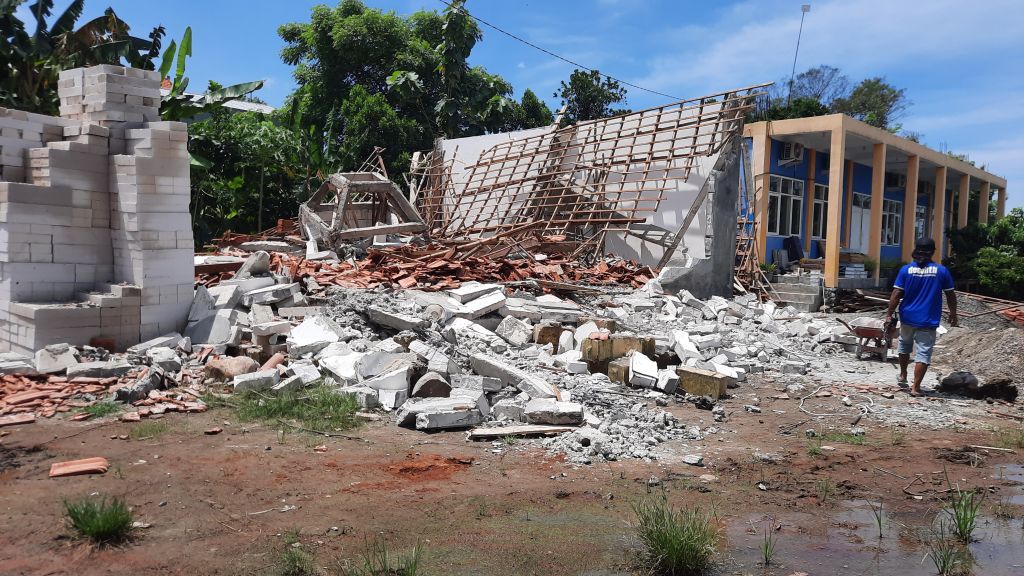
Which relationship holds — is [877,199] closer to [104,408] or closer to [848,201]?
[848,201]

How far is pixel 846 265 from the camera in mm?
18391

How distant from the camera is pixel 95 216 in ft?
26.9

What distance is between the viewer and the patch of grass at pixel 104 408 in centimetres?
632

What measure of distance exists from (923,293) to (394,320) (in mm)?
6033

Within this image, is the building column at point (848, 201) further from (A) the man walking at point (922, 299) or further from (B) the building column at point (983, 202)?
(A) the man walking at point (922, 299)

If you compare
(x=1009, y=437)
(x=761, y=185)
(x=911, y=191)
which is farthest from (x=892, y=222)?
(x=1009, y=437)

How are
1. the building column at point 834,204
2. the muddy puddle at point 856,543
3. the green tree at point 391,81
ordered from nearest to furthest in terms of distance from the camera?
the muddy puddle at point 856,543
the building column at point 834,204
the green tree at point 391,81

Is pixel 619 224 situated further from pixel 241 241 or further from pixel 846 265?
pixel 241 241

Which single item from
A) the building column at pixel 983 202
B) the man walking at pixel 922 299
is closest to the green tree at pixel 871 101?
the building column at pixel 983 202

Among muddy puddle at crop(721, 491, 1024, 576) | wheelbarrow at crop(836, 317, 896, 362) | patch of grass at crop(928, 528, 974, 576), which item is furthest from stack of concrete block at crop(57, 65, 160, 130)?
wheelbarrow at crop(836, 317, 896, 362)

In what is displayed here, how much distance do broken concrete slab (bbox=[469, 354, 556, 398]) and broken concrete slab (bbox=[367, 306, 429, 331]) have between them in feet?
3.74

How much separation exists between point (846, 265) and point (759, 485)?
50.6 feet

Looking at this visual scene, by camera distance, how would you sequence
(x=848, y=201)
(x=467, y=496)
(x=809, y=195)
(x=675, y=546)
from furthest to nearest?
(x=848, y=201), (x=809, y=195), (x=467, y=496), (x=675, y=546)

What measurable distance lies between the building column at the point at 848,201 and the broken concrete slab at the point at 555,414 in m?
17.6
